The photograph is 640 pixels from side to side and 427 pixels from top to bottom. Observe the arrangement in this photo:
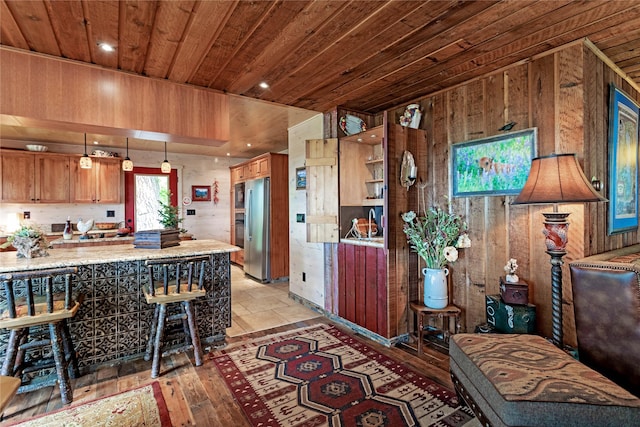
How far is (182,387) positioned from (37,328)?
3.79 feet

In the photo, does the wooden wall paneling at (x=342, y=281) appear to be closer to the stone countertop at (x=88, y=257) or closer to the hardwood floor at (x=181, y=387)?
the hardwood floor at (x=181, y=387)

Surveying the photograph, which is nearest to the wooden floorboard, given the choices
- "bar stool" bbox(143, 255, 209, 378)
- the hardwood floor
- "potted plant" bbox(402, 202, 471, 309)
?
the hardwood floor

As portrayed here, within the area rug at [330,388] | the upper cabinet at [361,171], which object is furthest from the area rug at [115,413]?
the upper cabinet at [361,171]

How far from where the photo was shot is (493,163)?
2592 mm

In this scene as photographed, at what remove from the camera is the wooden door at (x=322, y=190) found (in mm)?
3461

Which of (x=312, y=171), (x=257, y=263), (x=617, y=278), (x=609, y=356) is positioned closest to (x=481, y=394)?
(x=609, y=356)

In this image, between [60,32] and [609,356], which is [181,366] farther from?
[609,356]

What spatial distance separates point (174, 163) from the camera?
6.50m

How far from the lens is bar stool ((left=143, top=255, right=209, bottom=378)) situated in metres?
2.36

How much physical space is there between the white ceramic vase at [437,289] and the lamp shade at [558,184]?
99 centimetres

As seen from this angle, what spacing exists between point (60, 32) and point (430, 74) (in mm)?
2777

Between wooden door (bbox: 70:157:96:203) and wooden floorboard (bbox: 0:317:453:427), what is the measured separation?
415 cm

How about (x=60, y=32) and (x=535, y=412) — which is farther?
(x=60, y=32)

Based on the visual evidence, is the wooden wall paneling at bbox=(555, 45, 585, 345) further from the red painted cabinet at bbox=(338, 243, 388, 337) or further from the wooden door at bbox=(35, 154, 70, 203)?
the wooden door at bbox=(35, 154, 70, 203)
